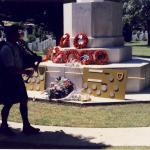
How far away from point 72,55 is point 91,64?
0.66 meters

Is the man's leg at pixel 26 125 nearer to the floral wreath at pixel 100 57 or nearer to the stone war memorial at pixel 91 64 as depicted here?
the stone war memorial at pixel 91 64

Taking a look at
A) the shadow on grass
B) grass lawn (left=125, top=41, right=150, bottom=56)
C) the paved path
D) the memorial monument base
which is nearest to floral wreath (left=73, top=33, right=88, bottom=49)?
the memorial monument base

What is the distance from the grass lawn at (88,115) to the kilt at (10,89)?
135cm

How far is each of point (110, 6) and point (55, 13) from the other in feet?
50.0

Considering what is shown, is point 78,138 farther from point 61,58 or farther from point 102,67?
point 61,58

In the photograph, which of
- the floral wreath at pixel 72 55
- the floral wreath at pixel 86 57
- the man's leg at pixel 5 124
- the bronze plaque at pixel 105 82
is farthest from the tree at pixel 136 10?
the man's leg at pixel 5 124

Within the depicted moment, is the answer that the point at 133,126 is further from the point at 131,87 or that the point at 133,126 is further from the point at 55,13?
the point at 55,13

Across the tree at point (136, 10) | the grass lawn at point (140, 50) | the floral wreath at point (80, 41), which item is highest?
the tree at point (136, 10)

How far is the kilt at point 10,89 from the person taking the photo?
7.39 m

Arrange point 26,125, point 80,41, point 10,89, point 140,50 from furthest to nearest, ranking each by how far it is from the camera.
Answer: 1. point 140,50
2. point 80,41
3. point 26,125
4. point 10,89

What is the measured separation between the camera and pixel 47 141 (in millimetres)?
7266

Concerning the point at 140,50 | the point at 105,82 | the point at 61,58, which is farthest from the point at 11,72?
the point at 140,50

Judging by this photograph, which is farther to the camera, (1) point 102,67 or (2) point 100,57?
(2) point 100,57

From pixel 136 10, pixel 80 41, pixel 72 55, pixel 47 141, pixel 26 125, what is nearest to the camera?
pixel 47 141
